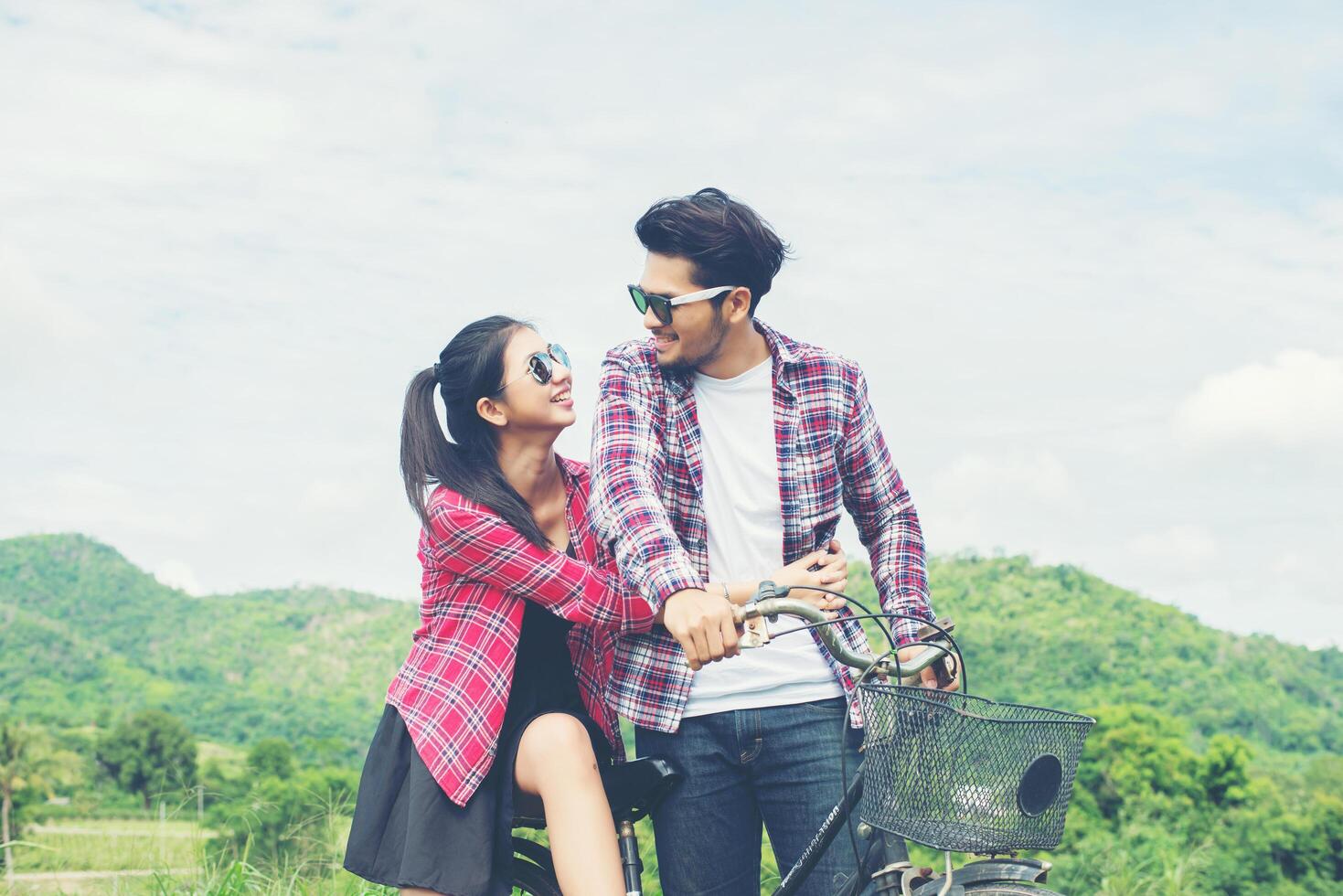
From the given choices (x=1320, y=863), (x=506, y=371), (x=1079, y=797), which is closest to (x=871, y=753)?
(x=506, y=371)

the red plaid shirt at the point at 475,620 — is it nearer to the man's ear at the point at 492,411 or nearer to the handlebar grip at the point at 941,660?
the man's ear at the point at 492,411

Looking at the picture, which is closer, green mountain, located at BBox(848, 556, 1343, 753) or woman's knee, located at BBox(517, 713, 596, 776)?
woman's knee, located at BBox(517, 713, 596, 776)

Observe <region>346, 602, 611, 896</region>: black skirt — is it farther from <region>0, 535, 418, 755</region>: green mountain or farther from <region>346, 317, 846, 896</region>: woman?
<region>0, 535, 418, 755</region>: green mountain

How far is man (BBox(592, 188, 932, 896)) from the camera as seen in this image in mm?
2662

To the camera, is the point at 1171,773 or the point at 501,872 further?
the point at 1171,773

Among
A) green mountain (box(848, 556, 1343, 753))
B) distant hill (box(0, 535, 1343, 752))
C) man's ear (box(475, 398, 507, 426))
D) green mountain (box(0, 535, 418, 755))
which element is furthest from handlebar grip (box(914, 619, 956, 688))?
green mountain (box(0, 535, 418, 755))

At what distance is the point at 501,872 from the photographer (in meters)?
2.80

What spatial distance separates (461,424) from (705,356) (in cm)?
67

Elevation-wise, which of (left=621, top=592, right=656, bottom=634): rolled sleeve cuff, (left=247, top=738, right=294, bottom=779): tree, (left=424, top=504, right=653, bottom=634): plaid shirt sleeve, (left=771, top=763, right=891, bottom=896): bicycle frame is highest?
(left=424, top=504, right=653, bottom=634): plaid shirt sleeve

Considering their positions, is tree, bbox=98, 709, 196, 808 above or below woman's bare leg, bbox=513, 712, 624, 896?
below

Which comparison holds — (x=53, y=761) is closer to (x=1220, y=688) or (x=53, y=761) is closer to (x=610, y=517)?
(x=1220, y=688)

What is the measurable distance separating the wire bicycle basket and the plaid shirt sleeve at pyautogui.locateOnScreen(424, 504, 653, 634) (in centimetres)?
74

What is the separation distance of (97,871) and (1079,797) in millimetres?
16702

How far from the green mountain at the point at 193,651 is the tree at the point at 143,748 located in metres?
4.33
